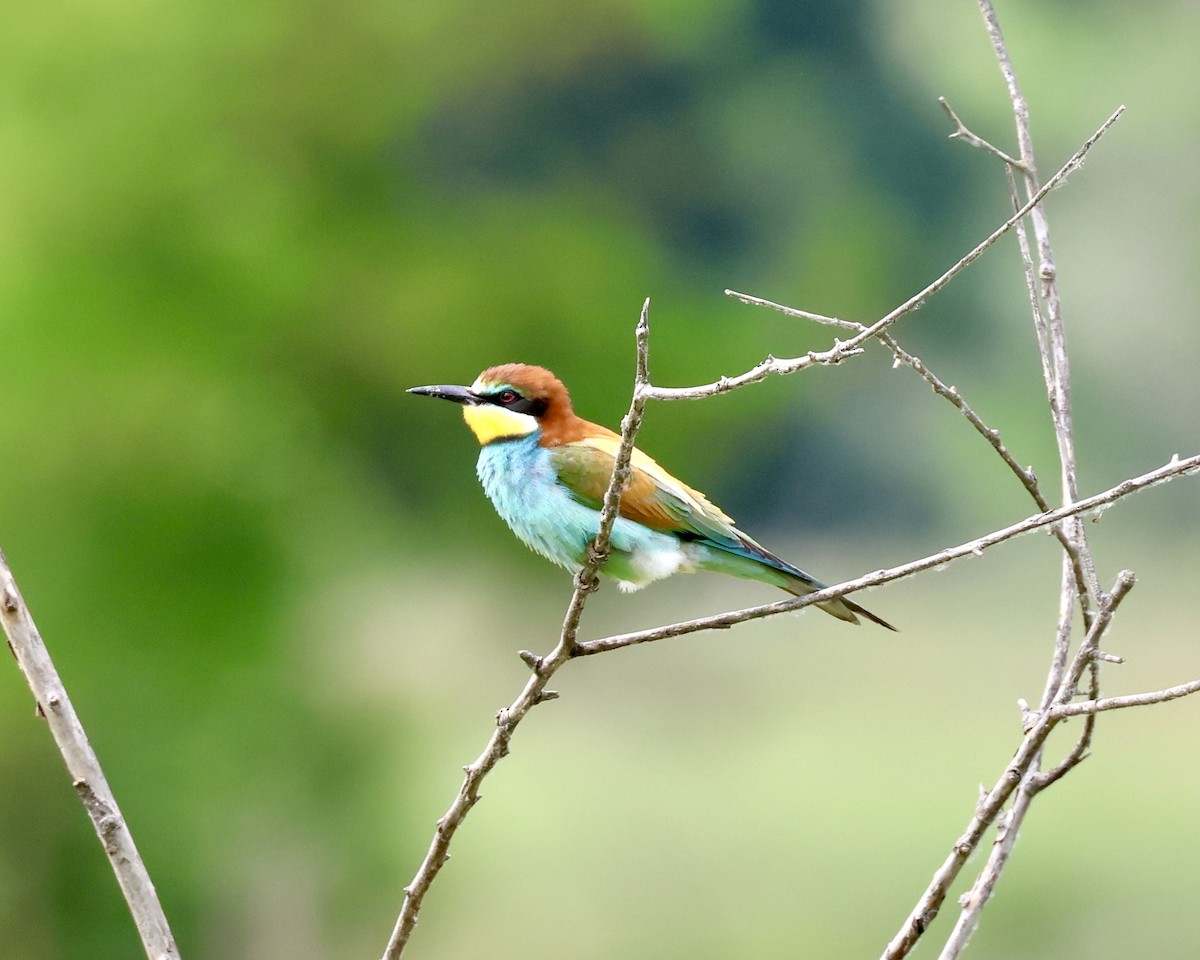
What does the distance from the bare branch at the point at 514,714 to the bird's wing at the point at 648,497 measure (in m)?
0.44

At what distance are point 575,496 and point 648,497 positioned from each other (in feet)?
0.25

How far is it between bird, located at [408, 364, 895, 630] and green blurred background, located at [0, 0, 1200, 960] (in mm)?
2026

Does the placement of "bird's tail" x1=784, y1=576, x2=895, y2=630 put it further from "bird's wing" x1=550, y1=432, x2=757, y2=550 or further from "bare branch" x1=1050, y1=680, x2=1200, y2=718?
"bare branch" x1=1050, y1=680, x2=1200, y2=718

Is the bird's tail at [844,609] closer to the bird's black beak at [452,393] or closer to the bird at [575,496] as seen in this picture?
the bird at [575,496]

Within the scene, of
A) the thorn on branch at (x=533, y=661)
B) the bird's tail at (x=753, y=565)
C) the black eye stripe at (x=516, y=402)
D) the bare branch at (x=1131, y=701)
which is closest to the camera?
the bare branch at (x=1131, y=701)

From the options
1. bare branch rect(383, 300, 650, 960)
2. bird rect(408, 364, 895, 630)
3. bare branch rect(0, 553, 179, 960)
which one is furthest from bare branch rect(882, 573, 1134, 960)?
bird rect(408, 364, 895, 630)

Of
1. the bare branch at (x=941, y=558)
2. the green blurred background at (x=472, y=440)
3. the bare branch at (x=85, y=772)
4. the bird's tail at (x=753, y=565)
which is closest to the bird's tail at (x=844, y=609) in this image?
the bird's tail at (x=753, y=565)

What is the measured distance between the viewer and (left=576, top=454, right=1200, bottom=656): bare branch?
0.72 m

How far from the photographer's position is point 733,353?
173 inches

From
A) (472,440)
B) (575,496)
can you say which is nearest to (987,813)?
(575,496)

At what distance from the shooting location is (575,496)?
140 cm

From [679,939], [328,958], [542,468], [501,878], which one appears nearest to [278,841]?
[328,958]

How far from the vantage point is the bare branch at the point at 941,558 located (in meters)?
0.72

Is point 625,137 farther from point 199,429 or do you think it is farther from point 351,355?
point 199,429
